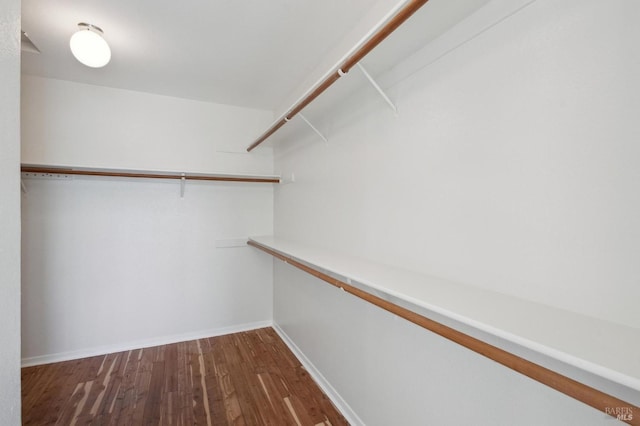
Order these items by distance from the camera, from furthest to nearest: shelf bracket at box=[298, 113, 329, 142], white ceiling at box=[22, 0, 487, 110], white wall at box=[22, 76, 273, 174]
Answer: white wall at box=[22, 76, 273, 174], shelf bracket at box=[298, 113, 329, 142], white ceiling at box=[22, 0, 487, 110]

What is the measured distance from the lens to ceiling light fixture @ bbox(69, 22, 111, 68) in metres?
1.66

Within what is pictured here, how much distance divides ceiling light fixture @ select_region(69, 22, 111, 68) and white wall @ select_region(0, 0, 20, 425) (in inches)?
32.8

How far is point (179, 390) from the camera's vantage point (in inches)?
83.5

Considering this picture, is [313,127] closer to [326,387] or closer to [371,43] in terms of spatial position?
[371,43]

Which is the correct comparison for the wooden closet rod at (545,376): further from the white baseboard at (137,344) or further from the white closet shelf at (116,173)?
the white baseboard at (137,344)

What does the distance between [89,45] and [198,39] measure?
0.63 m

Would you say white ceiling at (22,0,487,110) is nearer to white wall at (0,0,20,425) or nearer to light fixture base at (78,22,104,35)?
light fixture base at (78,22,104,35)

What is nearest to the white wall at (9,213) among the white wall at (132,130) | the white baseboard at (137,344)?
the white wall at (132,130)

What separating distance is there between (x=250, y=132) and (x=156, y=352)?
95.4 inches

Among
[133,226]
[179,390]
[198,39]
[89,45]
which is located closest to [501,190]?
[198,39]

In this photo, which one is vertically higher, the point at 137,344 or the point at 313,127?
the point at 313,127

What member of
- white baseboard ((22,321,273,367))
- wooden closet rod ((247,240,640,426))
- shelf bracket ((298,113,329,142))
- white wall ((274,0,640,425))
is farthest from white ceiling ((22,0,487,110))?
white baseboard ((22,321,273,367))

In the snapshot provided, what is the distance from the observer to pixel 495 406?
97 cm

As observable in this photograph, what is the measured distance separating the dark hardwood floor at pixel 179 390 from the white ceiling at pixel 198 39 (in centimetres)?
229
